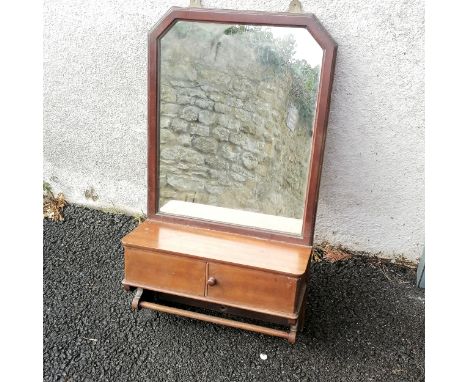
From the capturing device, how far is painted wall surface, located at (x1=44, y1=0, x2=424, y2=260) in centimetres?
209

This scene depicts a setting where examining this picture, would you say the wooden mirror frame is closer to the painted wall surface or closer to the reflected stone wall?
the reflected stone wall

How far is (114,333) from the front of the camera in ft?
6.93

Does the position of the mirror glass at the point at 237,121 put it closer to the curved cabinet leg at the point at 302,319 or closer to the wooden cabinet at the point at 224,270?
the wooden cabinet at the point at 224,270

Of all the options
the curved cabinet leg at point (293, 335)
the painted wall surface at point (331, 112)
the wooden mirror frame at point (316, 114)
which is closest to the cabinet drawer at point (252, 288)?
the curved cabinet leg at point (293, 335)

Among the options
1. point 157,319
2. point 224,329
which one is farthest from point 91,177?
point 224,329

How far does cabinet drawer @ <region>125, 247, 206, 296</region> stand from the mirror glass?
335 millimetres

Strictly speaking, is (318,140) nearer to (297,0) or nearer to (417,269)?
(297,0)

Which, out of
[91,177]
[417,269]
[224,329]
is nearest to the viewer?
[224,329]

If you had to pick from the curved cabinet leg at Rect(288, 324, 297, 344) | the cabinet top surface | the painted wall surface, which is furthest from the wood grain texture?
the painted wall surface

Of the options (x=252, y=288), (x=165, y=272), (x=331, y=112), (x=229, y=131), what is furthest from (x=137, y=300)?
(x=331, y=112)

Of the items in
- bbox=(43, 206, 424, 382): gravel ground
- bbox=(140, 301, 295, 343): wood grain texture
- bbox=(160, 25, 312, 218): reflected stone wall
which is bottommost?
bbox=(43, 206, 424, 382): gravel ground

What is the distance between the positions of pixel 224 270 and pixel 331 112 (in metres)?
1.03

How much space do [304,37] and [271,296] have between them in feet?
3.79

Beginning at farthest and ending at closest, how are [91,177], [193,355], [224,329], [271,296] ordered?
[91,177], [224,329], [193,355], [271,296]
